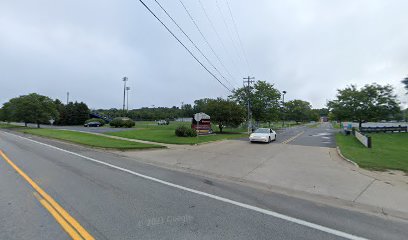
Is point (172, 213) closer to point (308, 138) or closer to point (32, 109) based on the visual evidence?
point (308, 138)

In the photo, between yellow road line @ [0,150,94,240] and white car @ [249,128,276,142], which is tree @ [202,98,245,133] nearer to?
white car @ [249,128,276,142]

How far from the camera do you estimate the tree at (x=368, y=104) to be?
33.4 metres

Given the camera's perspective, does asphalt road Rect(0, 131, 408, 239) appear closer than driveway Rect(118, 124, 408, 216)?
Yes

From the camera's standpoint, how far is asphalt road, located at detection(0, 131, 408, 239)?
3.95 meters

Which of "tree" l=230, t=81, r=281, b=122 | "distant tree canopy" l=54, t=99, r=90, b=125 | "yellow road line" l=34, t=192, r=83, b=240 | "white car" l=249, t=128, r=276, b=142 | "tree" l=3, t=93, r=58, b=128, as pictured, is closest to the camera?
"yellow road line" l=34, t=192, r=83, b=240

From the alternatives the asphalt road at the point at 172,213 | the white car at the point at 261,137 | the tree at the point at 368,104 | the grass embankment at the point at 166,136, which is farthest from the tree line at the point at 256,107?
the asphalt road at the point at 172,213

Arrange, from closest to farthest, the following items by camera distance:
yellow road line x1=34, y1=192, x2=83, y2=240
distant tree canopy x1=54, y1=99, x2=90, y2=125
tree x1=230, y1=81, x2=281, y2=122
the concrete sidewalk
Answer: yellow road line x1=34, y1=192, x2=83, y2=240
the concrete sidewalk
tree x1=230, y1=81, x2=281, y2=122
distant tree canopy x1=54, y1=99, x2=90, y2=125

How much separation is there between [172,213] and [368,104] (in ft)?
125

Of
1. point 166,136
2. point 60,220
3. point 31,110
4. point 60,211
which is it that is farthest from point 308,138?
point 31,110

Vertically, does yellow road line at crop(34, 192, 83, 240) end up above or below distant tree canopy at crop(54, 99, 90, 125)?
below

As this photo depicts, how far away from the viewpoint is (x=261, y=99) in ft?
145

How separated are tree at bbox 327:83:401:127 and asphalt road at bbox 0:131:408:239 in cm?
3480

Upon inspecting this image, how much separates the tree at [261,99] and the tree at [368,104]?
11.3m

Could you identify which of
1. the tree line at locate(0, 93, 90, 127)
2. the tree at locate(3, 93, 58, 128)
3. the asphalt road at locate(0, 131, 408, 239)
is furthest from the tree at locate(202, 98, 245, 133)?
the tree at locate(3, 93, 58, 128)
